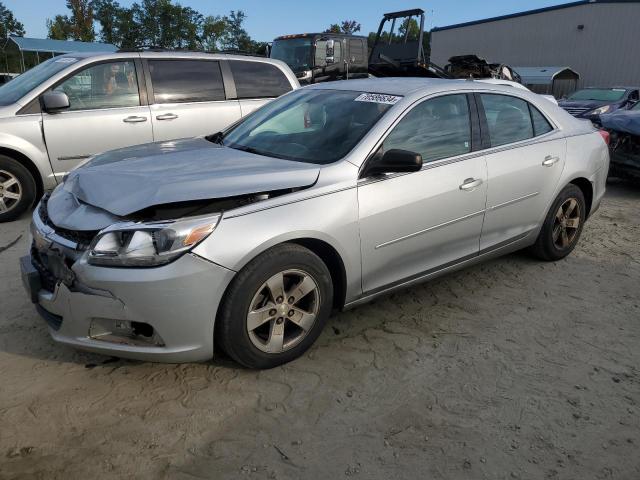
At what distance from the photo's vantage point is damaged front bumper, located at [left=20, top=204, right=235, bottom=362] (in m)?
2.45

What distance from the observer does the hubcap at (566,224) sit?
14.7ft

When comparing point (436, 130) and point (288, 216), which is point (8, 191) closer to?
point (288, 216)

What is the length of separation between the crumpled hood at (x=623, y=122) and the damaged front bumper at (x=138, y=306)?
7.04m

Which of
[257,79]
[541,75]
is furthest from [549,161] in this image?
[541,75]

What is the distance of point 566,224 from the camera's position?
456 centimetres

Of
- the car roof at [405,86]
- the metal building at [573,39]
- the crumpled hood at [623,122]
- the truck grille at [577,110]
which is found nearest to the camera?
the car roof at [405,86]

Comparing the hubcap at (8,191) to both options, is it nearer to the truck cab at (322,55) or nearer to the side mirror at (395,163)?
the side mirror at (395,163)

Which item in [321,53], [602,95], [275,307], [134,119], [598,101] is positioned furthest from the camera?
[602,95]

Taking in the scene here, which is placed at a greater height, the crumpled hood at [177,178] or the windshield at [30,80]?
the windshield at [30,80]

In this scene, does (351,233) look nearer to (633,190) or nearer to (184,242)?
(184,242)

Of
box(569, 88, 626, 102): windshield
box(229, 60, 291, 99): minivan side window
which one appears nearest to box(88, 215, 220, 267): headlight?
box(229, 60, 291, 99): minivan side window

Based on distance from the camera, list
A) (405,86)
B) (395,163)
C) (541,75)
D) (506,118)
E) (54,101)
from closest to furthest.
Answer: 1. (395,163)
2. (405,86)
3. (506,118)
4. (54,101)
5. (541,75)

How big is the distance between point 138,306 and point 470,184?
2280 mm

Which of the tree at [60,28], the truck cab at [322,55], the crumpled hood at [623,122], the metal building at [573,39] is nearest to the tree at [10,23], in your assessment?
the tree at [60,28]
